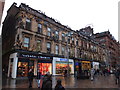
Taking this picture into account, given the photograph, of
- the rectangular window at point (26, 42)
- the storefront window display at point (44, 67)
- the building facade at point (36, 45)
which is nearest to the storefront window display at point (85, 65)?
the building facade at point (36, 45)

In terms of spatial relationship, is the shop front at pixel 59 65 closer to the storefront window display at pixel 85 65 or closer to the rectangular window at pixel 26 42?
the rectangular window at pixel 26 42

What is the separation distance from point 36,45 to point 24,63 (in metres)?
3.87

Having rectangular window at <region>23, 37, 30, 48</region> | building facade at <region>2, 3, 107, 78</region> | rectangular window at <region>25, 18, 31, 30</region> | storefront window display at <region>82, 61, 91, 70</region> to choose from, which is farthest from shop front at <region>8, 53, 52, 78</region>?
storefront window display at <region>82, 61, 91, 70</region>

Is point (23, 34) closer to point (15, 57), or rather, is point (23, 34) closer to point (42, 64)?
point (15, 57)

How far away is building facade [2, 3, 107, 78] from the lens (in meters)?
18.5

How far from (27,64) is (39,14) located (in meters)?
9.98

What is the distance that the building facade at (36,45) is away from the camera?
18453 mm

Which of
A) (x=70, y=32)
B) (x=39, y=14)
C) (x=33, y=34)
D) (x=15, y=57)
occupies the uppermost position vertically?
(x=39, y=14)

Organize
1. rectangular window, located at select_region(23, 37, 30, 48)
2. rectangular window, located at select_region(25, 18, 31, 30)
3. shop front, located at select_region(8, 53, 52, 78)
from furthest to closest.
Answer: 1. rectangular window, located at select_region(25, 18, 31, 30)
2. rectangular window, located at select_region(23, 37, 30, 48)
3. shop front, located at select_region(8, 53, 52, 78)

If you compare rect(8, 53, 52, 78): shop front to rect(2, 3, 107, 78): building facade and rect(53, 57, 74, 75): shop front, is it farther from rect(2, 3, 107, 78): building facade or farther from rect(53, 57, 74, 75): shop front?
rect(53, 57, 74, 75): shop front

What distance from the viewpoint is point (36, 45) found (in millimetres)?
20625

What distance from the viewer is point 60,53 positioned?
25.2m

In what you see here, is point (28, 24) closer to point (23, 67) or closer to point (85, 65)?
point (23, 67)

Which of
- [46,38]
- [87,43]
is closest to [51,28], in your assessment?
[46,38]
